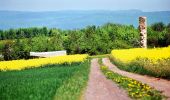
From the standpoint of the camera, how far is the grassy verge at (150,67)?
69.9 ft

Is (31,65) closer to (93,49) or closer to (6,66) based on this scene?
(6,66)

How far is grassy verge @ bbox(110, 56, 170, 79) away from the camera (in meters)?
21.3

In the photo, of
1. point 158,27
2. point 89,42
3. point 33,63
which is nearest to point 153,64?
point 33,63

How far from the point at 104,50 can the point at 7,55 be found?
27223 mm

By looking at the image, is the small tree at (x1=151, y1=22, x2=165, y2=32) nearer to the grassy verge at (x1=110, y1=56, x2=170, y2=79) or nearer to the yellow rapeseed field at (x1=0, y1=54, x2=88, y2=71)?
the yellow rapeseed field at (x1=0, y1=54, x2=88, y2=71)

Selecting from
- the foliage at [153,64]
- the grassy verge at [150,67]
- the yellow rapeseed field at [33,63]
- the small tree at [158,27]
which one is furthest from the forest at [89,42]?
the foliage at [153,64]

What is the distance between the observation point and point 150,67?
2380 centimetres

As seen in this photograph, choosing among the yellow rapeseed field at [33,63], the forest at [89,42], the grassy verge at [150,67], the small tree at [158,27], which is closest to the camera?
the grassy verge at [150,67]

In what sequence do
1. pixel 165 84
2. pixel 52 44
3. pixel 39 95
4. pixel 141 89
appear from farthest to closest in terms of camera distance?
pixel 52 44, pixel 165 84, pixel 141 89, pixel 39 95

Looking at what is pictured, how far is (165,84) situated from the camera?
18.5 meters

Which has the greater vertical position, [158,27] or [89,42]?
[158,27]

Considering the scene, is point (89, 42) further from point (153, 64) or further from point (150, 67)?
point (153, 64)

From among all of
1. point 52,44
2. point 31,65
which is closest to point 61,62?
point 31,65

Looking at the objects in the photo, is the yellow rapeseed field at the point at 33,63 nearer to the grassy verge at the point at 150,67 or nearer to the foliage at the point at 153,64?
the grassy verge at the point at 150,67
